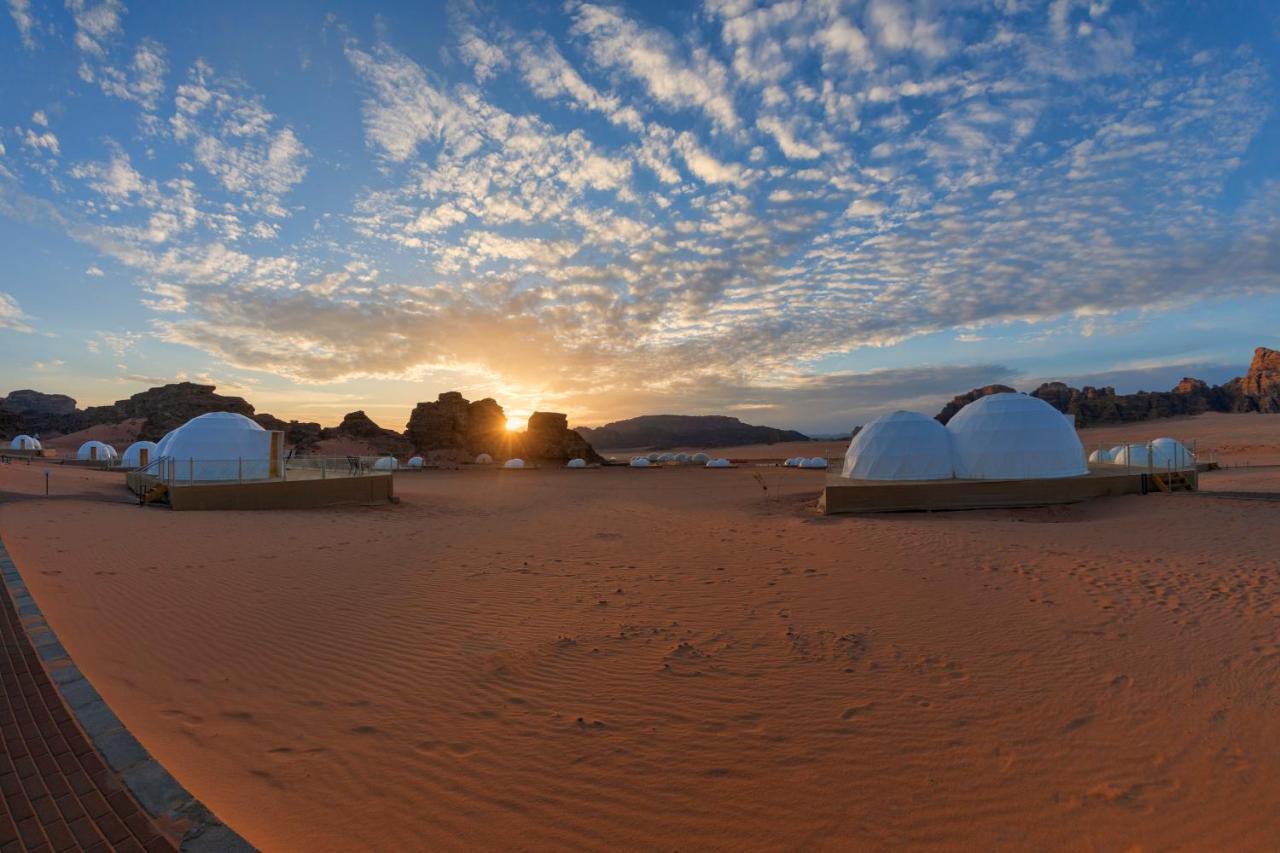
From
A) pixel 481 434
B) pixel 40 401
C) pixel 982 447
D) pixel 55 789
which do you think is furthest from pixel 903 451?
pixel 40 401

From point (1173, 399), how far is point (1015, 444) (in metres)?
106

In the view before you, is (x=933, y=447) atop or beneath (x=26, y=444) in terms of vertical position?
beneath

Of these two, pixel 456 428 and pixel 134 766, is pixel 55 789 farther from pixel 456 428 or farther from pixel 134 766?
pixel 456 428

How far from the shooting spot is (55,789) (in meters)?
3.50

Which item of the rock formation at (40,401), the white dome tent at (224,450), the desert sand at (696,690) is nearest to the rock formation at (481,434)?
the white dome tent at (224,450)

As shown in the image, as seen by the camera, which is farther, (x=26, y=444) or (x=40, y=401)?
(x=40, y=401)

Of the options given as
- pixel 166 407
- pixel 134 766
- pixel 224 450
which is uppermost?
pixel 166 407

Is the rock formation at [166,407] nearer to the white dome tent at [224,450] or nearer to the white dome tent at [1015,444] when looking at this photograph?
the white dome tent at [224,450]

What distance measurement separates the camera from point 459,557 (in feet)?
43.1

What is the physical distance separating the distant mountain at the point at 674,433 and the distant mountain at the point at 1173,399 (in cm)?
7043

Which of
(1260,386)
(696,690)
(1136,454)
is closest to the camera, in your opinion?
(696,690)

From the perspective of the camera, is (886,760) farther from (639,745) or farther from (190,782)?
(190,782)

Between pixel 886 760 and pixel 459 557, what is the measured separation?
10.6 meters

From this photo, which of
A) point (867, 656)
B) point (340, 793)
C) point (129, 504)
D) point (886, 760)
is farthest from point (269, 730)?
point (129, 504)
